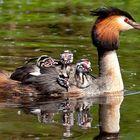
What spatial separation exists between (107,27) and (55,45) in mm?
3805

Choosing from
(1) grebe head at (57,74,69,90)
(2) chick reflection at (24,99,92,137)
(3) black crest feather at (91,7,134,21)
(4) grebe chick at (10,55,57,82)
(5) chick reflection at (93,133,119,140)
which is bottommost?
(5) chick reflection at (93,133,119,140)

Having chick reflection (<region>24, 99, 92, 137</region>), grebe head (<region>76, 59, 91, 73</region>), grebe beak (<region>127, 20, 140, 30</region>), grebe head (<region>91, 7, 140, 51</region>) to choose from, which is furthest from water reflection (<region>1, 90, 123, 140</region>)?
grebe beak (<region>127, 20, 140, 30</region>)

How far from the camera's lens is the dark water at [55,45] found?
43.5 ft

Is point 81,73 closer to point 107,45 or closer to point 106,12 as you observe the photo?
point 107,45

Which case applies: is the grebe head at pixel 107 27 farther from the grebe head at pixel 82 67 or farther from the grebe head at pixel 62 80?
the grebe head at pixel 62 80

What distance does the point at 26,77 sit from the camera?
1559cm

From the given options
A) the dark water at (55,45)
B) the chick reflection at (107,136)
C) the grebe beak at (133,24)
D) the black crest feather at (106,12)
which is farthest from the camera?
the grebe beak at (133,24)

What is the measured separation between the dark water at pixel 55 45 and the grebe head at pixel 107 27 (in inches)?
35.2

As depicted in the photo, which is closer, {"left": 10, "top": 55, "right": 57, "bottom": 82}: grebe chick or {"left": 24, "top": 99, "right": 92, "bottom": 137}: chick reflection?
{"left": 24, "top": 99, "right": 92, "bottom": 137}: chick reflection

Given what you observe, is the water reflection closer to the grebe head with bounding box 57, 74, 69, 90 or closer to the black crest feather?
the grebe head with bounding box 57, 74, 69, 90

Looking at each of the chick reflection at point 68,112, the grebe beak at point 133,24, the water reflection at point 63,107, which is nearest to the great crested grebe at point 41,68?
the water reflection at point 63,107

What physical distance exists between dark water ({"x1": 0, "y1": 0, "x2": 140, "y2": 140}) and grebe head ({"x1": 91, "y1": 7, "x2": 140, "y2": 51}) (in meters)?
0.90

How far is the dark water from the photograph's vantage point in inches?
522

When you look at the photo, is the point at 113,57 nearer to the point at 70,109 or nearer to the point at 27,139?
the point at 70,109
